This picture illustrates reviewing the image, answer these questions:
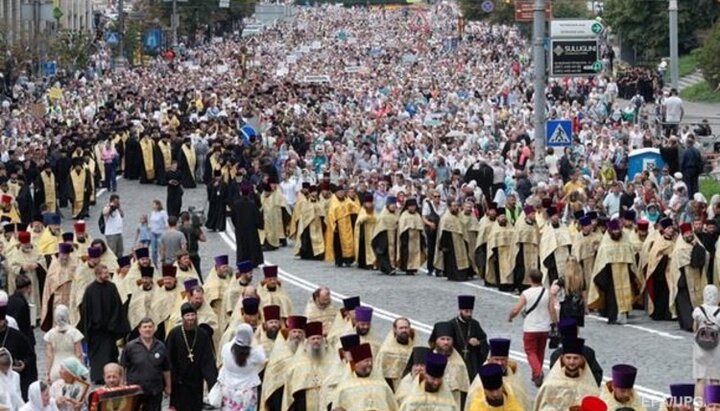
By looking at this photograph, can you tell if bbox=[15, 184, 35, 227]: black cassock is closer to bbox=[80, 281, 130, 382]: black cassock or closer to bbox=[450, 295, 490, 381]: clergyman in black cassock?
bbox=[80, 281, 130, 382]: black cassock

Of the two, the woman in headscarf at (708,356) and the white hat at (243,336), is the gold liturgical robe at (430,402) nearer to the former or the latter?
the white hat at (243,336)

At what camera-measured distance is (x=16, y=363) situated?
21.0 meters

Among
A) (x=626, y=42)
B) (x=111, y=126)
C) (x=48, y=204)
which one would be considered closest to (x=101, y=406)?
(x=48, y=204)

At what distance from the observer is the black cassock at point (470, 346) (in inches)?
834

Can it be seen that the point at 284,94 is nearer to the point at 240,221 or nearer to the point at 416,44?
the point at 240,221

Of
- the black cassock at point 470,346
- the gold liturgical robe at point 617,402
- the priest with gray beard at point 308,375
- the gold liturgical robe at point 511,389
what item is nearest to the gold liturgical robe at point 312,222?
the black cassock at point 470,346

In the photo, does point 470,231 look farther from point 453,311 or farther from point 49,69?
point 49,69

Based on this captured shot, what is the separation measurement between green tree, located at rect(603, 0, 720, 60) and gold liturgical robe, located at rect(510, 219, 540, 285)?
4947cm

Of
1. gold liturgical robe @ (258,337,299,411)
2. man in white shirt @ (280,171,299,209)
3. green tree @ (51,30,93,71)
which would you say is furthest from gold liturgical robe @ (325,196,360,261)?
green tree @ (51,30,93,71)

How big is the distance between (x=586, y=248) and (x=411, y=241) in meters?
5.06

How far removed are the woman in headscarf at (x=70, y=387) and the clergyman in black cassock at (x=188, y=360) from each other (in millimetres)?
2906

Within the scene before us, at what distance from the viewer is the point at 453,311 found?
29891 mm

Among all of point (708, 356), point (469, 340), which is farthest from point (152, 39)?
point (469, 340)

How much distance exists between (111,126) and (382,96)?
21.1m
